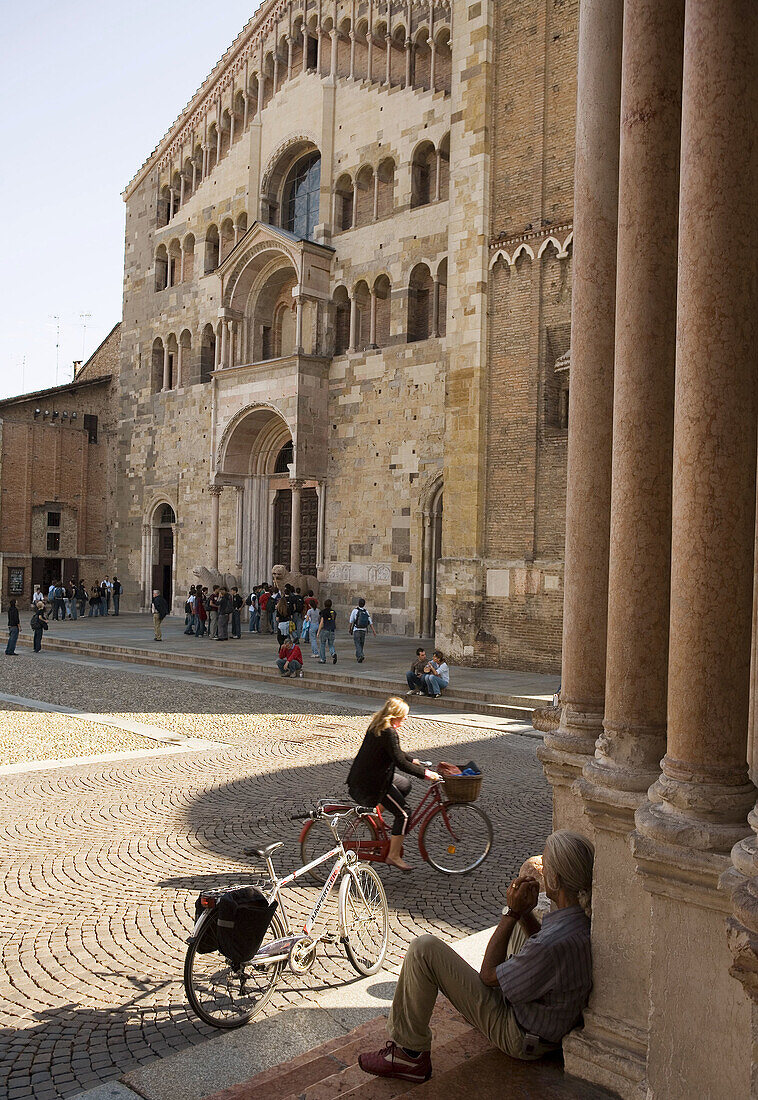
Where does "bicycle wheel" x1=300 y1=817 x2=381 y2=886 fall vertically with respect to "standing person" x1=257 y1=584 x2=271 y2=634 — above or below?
below

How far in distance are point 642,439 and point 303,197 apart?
1095 inches

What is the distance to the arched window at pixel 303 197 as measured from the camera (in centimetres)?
2844

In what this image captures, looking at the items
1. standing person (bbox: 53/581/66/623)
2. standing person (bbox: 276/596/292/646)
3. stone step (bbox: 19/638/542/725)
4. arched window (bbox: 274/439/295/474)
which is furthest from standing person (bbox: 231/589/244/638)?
standing person (bbox: 53/581/66/623)

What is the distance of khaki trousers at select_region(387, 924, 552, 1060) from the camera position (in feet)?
11.6

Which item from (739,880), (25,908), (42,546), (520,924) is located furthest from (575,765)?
(42,546)

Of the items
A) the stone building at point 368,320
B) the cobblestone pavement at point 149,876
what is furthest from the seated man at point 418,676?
the stone building at point 368,320

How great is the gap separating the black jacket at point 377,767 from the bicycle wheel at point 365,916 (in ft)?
3.43

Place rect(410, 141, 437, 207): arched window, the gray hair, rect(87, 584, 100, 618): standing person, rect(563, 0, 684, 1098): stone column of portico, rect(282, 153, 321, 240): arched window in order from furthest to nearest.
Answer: rect(87, 584, 100, 618): standing person
rect(282, 153, 321, 240): arched window
rect(410, 141, 437, 207): arched window
the gray hair
rect(563, 0, 684, 1098): stone column of portico

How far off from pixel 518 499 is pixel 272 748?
937 centimetres

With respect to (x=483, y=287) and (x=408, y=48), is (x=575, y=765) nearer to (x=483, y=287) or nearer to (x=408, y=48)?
(x=483, y=287)

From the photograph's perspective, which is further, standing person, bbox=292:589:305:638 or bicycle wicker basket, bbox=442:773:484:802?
standing person, bbox=292:589:305:638

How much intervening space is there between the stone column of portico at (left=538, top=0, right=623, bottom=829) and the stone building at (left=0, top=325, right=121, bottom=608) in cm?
3369

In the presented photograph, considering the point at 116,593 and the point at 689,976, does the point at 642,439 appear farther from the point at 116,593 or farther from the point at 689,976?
the point at 116,593

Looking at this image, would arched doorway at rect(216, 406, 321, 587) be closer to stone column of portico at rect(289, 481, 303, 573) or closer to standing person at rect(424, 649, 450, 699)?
stone column of portico at rect(289, 481, 303, 573)
